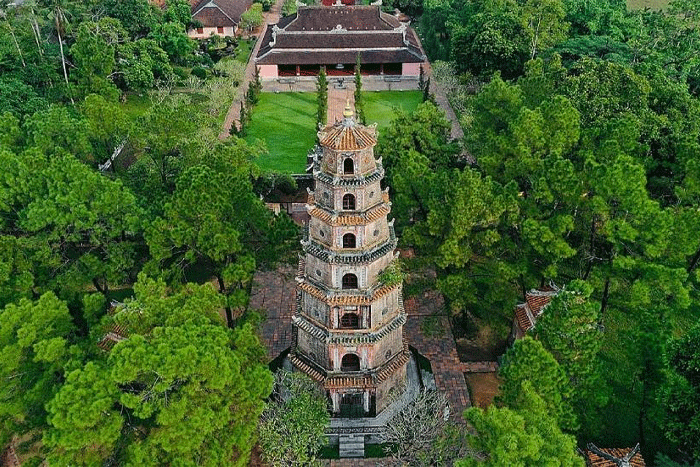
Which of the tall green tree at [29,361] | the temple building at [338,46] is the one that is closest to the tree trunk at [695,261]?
the tall green tree at [29,361]

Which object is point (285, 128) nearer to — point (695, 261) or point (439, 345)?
point (439, 345)

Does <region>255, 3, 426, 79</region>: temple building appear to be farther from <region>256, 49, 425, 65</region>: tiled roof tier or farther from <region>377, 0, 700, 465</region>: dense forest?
<region>377, 0, 700, 465</region>: dense forest

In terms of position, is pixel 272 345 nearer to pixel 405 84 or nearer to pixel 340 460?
pixel 340 460

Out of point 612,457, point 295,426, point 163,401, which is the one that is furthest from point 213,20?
point 612,457

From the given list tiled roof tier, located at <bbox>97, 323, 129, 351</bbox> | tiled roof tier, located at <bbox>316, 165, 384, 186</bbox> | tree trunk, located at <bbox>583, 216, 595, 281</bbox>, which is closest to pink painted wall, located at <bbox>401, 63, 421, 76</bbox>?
tree trunk, located at <bbox>583, 216, 595, 281</bbox>

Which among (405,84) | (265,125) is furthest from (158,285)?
(405,84)

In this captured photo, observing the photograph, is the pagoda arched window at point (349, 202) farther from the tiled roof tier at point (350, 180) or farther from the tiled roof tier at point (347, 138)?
the tiled roof tier at point (347, 138)
